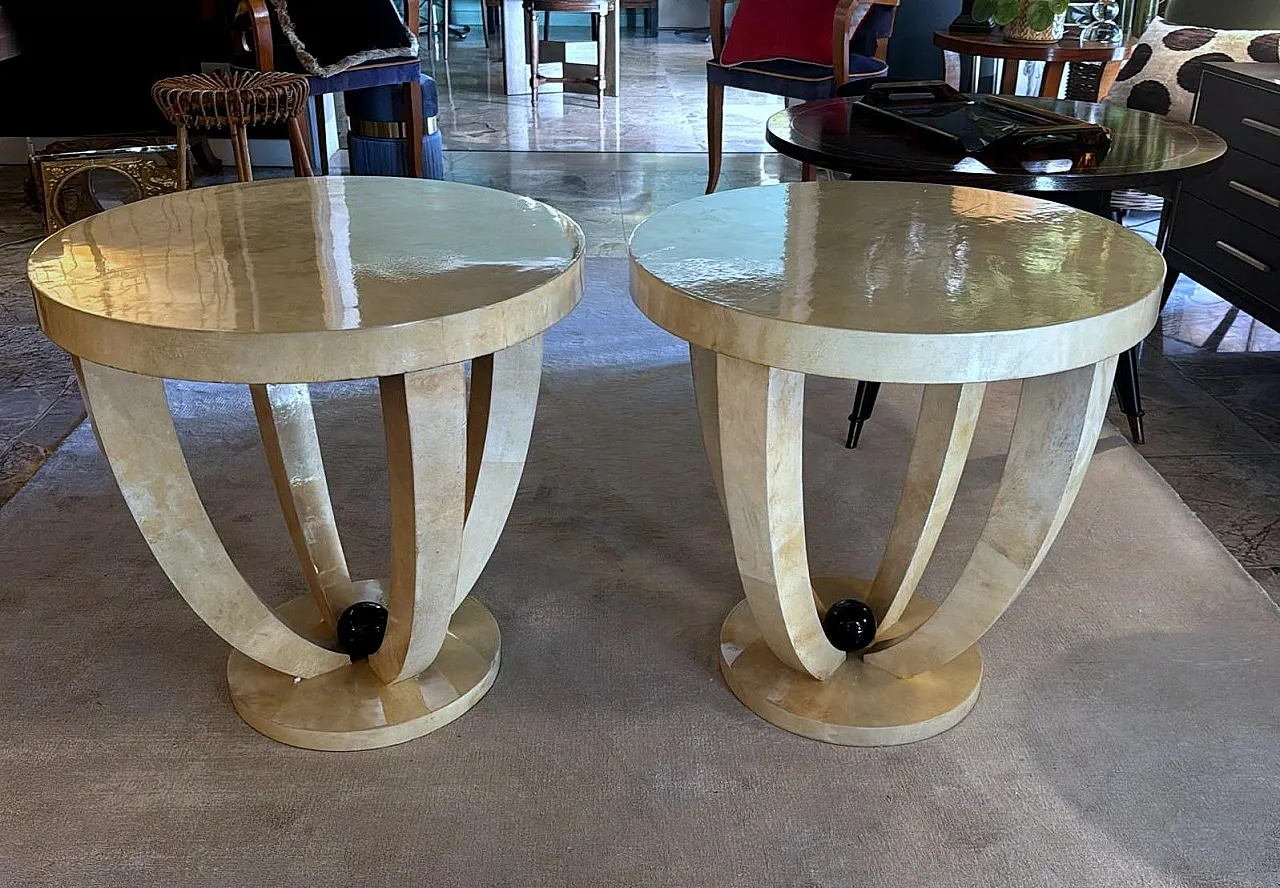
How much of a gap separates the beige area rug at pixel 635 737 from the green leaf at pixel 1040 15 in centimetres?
169

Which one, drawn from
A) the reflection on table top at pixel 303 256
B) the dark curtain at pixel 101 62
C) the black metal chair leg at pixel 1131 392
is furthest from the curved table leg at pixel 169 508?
the dark curtain at pixel 101 62

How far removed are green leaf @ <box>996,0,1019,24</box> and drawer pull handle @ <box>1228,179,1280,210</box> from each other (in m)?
0.80

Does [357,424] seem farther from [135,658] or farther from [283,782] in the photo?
[283,782]

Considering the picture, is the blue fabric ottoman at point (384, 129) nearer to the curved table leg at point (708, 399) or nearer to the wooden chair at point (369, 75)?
the wooden chair at point (369, 75)

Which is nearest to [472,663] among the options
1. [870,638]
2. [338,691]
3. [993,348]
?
[338,691]

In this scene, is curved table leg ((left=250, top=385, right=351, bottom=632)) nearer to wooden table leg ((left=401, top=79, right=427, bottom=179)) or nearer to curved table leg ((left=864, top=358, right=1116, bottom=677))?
curved table leg ((left=864, top=358, right=1116, bottom=677))

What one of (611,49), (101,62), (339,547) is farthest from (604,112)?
(339,547)

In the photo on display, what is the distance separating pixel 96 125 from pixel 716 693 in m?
3.81

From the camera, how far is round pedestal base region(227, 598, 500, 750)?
1.43 metres

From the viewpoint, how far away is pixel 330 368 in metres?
1.07

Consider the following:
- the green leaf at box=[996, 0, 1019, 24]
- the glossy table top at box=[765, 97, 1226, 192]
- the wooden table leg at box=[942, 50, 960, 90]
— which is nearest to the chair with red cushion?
the wooden table leg at box=[942, 50, 960, 90]

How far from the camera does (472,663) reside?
1560 mm

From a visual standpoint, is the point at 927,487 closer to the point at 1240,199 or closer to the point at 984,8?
the point at 1240,199

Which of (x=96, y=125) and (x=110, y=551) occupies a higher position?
(x=96, y=125)
